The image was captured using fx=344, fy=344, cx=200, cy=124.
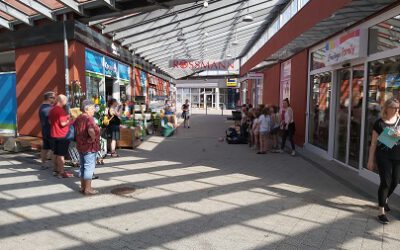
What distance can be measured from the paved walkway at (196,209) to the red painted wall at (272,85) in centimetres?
809

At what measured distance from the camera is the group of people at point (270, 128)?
9.69 metres

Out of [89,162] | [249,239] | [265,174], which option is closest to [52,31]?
[89,162]

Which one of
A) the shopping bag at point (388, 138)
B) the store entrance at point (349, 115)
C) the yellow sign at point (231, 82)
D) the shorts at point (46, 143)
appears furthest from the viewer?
the yellow sign at point (231, 82)

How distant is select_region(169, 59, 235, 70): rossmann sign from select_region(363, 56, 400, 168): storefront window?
11258 millimetres

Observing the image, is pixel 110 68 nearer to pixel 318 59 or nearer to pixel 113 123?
pixel 113 123

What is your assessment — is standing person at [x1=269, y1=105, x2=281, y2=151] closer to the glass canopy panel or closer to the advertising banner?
the advertising banner

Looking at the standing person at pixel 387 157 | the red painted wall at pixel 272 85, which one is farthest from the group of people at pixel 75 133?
the red painted wall at pixel 272 85

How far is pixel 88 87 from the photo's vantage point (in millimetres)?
10695

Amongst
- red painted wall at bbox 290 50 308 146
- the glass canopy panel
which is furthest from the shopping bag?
the glass canopy panel

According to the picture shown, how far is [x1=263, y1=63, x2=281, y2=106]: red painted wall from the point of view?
15.6m

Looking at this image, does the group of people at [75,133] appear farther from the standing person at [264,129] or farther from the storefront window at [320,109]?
the storefront window at [320,109]

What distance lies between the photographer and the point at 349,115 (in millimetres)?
7602

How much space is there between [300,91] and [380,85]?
506cm

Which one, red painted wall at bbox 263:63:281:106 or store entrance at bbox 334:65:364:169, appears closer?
store entrance at bbox 334:65:364:169
